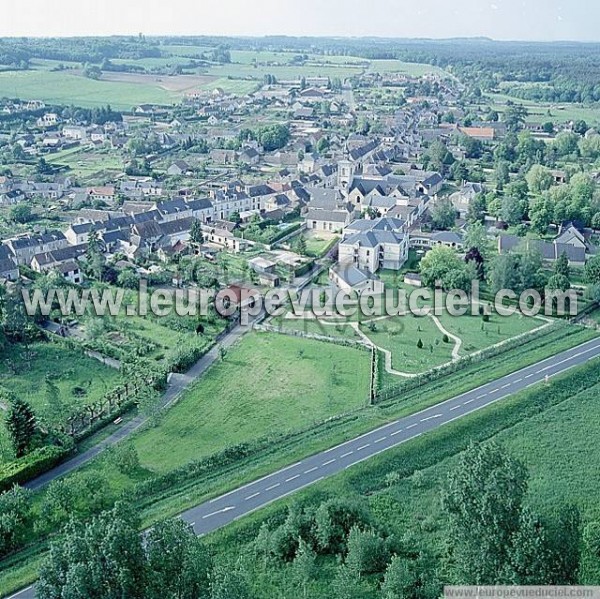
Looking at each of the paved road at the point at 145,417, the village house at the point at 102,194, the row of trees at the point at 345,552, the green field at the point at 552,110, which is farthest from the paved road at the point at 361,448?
the green field at the point at 552,110

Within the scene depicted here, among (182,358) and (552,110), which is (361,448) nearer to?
(182,358)

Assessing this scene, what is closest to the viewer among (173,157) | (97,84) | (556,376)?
(556,376)

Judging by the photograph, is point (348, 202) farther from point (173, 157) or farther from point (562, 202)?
point (173, 157)

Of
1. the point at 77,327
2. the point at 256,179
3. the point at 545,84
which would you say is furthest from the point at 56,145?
the point at 545,84

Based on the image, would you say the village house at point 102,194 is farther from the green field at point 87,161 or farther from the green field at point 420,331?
the green field at point 420,331

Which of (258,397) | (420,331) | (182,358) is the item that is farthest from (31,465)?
(420,331)

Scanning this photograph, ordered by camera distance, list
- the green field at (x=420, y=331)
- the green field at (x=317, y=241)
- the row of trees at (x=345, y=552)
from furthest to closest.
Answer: the green field at (x=317, y=241) → the green field at (x=420, y=331) → the row of trees at (x=345, y=552)

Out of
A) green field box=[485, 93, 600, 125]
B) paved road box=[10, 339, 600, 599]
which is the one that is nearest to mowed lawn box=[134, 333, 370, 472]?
paved road box=[10, 339, 600, 599]
